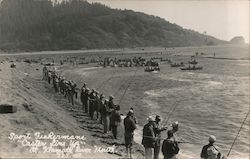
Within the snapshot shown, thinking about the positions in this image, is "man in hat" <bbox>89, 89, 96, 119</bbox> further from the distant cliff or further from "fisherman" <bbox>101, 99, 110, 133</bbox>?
the distant cliff

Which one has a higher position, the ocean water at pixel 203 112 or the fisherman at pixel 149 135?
the fisherman at pixel 149 135

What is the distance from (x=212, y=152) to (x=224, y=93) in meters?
23.5

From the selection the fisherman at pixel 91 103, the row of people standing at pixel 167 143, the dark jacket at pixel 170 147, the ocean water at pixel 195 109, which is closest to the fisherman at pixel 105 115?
the ocean water at pixel 195 109

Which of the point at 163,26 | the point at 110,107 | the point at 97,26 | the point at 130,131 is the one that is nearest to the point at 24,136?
→ the point at 130,131

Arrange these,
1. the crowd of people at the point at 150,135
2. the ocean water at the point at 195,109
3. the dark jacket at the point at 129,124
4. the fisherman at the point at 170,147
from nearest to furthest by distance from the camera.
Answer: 1. the crowd of people at the point at 150,135
2. the fisherman at the point at 170,147
3. the dark jacket at the point at 129,124
4. the ocean water at the point at 195,109

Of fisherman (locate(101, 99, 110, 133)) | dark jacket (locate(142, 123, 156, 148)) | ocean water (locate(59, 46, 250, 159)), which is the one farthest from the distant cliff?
dark jacket (locate(142, 123, 156, 148))

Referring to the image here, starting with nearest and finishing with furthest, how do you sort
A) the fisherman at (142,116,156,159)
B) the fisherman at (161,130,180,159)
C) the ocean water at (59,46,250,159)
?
the fisherman at (161,130,180,159) < the fisherman at (142,116,156,159) < the ocean water at (59,46,250,159)

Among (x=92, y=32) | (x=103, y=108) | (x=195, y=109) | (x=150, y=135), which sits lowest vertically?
(x=195, y=109)

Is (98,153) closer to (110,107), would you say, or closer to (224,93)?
(110,107)

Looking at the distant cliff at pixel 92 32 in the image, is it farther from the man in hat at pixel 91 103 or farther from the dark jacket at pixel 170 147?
the dark jacket at pixel 170 147

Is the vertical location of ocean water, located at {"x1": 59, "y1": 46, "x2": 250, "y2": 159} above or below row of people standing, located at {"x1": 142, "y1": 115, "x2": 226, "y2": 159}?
below

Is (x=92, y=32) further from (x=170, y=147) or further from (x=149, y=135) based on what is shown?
(x=170, y=147)

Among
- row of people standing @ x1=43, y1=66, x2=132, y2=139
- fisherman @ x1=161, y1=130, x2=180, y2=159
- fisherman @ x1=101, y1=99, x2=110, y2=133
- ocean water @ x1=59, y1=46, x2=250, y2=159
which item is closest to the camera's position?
fisherman @ x1=161, y1=130, x2=180, y2=159

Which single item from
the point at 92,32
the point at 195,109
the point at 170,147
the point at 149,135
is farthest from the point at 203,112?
the point at 92,32
